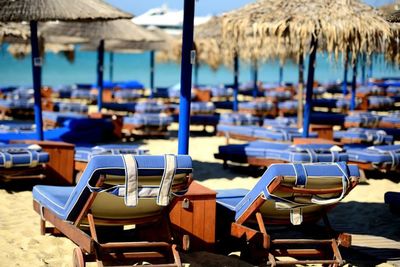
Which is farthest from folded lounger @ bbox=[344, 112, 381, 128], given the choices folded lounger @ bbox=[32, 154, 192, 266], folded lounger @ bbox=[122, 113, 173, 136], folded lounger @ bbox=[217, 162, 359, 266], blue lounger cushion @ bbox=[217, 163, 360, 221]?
folded lounger @ bbox=[32, 154, 192, 266]

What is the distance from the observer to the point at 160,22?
20656mm

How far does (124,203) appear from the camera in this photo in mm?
3936

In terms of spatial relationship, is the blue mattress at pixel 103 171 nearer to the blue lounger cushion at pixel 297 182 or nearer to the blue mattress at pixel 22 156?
the blue lounger cushion at pixel 297 182

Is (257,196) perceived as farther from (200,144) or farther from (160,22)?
(160,22)

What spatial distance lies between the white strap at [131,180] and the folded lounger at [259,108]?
1119 cm

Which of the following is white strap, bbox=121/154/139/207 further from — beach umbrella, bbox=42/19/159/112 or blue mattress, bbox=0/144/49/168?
beach umbrella, bbox=42/19/159/112

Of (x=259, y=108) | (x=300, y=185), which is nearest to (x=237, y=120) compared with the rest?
(x=259, y=108)

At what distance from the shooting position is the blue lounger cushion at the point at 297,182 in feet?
12.8

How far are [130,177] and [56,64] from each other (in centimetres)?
6450

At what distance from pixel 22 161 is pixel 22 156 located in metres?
0.05

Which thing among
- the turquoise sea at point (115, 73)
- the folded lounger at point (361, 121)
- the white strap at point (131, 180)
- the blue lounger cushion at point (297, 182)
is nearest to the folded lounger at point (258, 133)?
the folded lounger at point (361, 121)

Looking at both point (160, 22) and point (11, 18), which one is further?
point (160, 22)

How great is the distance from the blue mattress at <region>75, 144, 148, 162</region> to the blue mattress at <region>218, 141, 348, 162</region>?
5.39ft

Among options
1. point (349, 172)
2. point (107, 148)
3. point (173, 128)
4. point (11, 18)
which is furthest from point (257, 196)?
point (173, 128)
